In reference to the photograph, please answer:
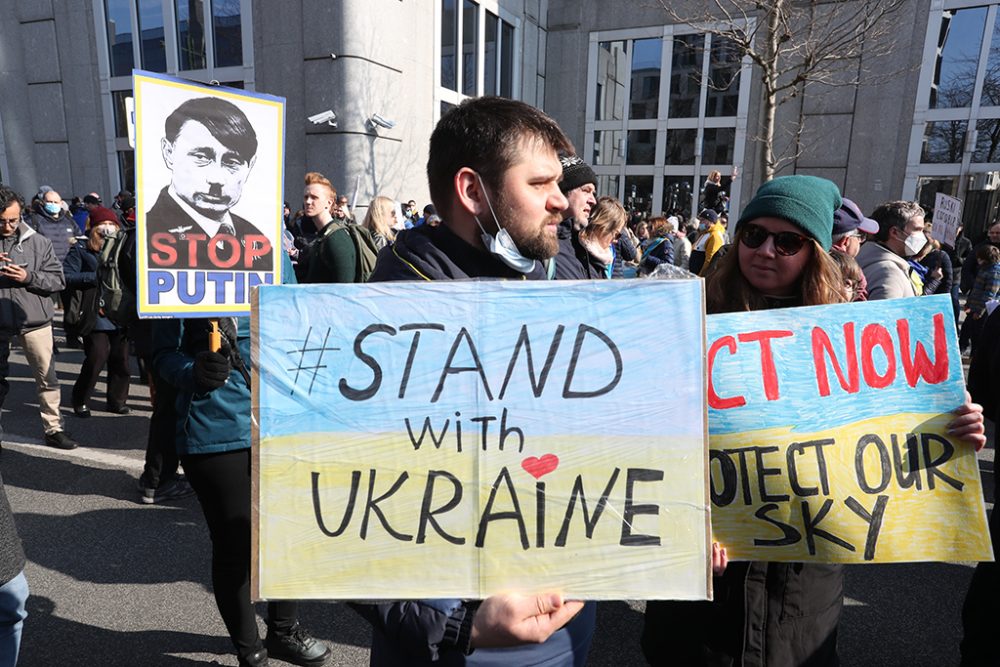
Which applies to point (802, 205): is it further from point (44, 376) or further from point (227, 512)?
point (44, 376)

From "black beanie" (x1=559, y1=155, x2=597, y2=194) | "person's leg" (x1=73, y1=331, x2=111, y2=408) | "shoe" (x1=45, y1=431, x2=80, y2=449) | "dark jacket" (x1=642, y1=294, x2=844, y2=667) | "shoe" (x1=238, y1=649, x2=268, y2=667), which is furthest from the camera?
"person's leg" (x1=73, y1=331, x2=111, y2=408)

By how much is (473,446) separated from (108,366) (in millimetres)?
5769

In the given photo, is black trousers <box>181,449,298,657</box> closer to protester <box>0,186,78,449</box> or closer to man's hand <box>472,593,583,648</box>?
man's hand <box>472,593,583,648</box>

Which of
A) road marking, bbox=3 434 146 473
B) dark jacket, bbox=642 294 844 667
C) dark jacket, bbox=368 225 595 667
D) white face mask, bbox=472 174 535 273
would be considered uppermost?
white face mask, bbox=472 174 535 273

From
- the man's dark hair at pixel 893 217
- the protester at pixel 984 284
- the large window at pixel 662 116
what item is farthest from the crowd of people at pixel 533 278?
the large window at pixel 662 116

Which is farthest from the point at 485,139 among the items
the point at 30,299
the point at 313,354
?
the point at 30,299

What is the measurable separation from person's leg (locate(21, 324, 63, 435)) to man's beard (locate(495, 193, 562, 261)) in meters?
5.00

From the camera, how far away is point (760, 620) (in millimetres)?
1563

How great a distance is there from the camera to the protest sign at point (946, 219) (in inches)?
344

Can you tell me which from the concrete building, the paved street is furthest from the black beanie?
the concrete building

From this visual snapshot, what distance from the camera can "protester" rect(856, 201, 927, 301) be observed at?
3.37 meters

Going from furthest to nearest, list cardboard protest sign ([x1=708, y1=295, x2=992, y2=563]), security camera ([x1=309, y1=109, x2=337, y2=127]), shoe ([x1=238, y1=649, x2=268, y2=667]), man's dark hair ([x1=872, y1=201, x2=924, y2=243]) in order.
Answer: security camera ([x1=309, y1=109, x2=337, y2=127]) → man's dark hair ([x1=872, y1=201, x2=924, y2=243]) → shoe ([x1=238, y1=649, x2=268, y2=667]) → cardboard protest sign ([x1=708, y1=295, x2=992, y2=563])

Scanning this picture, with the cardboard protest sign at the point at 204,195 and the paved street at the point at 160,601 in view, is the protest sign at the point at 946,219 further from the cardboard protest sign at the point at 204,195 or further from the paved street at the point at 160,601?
the cardboard protest sign at the point at 204,195

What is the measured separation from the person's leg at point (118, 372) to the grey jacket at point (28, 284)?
888mm
